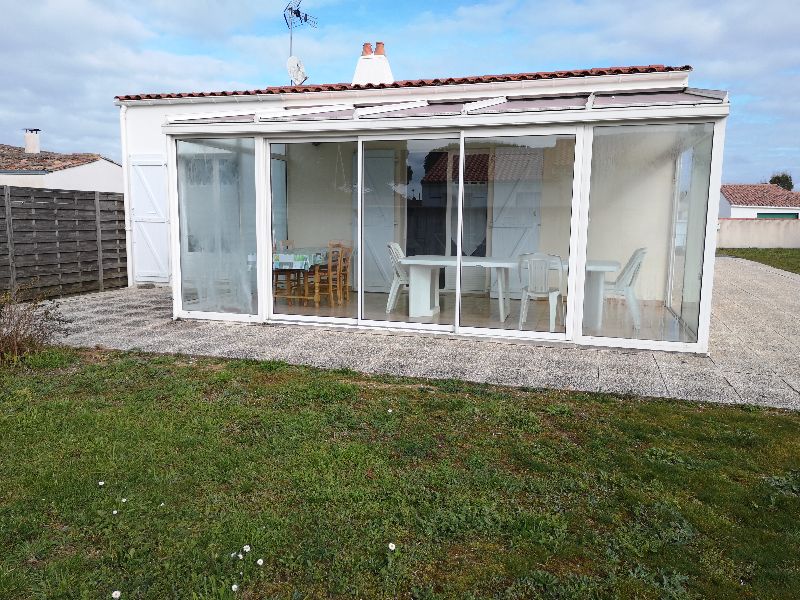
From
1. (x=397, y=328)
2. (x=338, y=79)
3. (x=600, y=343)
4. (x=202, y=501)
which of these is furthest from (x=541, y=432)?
(x=338, y=79)

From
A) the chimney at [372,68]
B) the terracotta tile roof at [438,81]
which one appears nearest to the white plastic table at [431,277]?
the terracotta tile roof at [438,81]

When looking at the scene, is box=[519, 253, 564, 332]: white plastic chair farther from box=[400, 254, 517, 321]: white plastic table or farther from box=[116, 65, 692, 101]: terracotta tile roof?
box=[116, 65, 692, 101]: terracotta tile roof

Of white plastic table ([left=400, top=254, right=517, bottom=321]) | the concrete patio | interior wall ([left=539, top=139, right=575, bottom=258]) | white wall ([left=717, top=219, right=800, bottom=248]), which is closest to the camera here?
the concrete patio

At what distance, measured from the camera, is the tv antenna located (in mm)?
13966

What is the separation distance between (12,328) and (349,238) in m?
3.94

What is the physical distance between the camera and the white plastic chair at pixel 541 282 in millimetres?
6785

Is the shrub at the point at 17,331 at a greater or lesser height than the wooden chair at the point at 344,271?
lesser

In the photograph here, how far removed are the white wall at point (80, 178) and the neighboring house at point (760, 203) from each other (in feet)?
140

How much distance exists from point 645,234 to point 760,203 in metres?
48.3

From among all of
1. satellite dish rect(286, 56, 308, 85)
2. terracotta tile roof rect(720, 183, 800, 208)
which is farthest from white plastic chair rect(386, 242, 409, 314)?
terracotta tile roof rect(720, 183, 800, 208)

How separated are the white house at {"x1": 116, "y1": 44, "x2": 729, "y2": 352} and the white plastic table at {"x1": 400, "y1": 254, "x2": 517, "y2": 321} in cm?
2

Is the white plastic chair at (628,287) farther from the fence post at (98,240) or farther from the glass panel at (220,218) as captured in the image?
the fence post at (98,240)

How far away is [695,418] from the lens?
4348 mm

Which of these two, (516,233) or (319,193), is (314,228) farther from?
(516,233)
